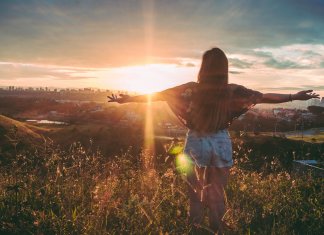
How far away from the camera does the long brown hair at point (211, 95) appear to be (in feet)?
14.2

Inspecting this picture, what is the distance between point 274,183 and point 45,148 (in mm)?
4120

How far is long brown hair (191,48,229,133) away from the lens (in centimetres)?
432

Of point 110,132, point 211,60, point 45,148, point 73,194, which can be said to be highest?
point 211,60

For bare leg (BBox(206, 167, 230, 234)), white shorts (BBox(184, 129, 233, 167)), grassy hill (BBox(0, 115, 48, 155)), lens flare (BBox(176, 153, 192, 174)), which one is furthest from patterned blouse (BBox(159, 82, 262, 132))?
grassy hill (BBox(0, 115, 48, 155))

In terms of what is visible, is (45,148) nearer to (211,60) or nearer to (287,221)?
(211,60)

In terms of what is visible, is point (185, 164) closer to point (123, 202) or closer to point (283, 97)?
point (123, 202)

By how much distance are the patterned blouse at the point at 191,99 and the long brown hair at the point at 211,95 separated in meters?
0.10

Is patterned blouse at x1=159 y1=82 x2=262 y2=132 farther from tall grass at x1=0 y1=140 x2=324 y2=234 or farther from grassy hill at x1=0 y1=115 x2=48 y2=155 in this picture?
grassy hill at x1=0 y1=115 x2=48 y2=155

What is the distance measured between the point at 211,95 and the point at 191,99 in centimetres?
29

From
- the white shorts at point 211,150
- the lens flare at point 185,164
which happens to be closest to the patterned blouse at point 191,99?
the white shorts at point 211,150

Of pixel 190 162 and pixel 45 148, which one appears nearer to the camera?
pixel 190 162

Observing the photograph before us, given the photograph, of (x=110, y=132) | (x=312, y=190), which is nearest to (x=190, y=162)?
(x=312, y=190)

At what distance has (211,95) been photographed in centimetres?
443

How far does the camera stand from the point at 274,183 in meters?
6.59
